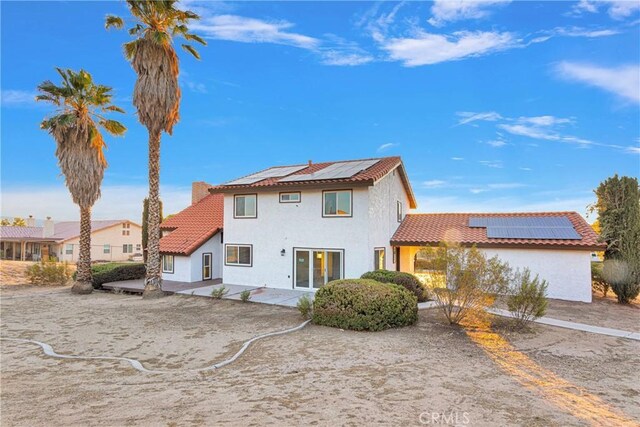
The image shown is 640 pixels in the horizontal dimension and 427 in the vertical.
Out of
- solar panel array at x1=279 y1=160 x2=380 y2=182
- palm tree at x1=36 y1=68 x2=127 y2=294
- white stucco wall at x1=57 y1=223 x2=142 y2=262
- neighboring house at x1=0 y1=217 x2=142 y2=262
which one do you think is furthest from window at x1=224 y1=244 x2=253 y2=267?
neighboring house at x1=0 y1=217 x2=142 y2=262

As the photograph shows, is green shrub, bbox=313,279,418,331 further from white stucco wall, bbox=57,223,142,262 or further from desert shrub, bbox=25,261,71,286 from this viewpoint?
white stucco wall, bbox=57,223,142,262

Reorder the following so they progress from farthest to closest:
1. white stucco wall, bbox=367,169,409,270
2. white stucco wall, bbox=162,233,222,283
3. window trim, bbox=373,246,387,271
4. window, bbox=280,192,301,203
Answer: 1. white stucco wall, bbox=162,233,222,283
2. window, bbox=280,192,301,203
3. window trim, bbox=373,246,387,271
4. white stucco wall, bbox=367,169,409,270

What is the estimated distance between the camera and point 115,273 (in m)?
20.6

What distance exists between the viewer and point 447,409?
5250 millimetres

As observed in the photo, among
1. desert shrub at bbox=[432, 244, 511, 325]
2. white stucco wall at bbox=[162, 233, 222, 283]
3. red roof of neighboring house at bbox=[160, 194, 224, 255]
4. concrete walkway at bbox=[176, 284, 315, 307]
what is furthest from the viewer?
red roof of neighboring house at bbox=[160, 194, 224, 255]

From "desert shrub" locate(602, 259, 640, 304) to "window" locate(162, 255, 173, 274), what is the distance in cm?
2277

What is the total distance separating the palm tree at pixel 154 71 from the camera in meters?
15.9

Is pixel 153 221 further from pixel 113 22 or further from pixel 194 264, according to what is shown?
pixel 113 22

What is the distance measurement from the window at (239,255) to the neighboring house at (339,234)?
2.2 inches

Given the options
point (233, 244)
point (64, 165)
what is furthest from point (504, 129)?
point (64, 165)

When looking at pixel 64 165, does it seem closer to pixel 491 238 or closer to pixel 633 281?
pixel 491 238

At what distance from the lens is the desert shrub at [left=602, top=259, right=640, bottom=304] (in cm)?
1491

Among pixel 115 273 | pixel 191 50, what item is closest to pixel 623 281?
pixel 191 50

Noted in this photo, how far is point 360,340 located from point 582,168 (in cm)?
1702
